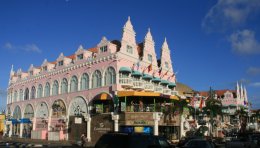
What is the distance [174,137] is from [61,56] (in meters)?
23.1

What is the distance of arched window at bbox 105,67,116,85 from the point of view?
139 feet

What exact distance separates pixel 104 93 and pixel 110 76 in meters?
A: 2.45

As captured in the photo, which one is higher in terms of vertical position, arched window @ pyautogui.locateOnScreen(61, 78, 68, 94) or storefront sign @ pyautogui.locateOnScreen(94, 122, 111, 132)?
arched window @ pyautogui.locateOnScreen(61, 78, 68, 94)

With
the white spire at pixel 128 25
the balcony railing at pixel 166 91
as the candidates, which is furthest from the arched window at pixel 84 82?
the balcony railing at pixel 166 91

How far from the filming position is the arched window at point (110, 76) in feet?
139

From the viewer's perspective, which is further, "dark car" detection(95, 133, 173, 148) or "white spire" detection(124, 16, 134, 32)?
"white spire" detection(124, 16, 134, 32)

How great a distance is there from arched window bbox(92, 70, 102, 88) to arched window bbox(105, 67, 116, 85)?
1535 mm

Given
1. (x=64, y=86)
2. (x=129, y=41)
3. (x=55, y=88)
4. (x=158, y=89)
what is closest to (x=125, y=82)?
(x=129, y=41)

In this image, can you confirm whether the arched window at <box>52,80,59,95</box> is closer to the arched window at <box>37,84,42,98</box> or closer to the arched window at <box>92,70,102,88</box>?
the arched window at <box>37,84,42,98</box>

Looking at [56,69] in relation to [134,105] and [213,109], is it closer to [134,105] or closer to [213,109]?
[134,105]

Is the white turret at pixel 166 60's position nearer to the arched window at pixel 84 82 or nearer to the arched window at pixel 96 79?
the arched window at pixel 96 79

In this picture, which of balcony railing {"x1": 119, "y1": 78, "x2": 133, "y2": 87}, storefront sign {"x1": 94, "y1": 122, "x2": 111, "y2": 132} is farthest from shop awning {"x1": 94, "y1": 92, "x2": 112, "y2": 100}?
storefront sign {"x1": 94, "y1": 122, "x2": 111, "y2": 132}

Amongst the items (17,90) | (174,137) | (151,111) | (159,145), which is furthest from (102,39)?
(159,145)

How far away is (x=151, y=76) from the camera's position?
155ft
